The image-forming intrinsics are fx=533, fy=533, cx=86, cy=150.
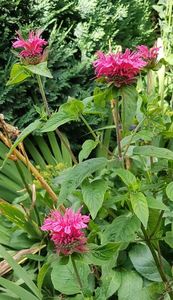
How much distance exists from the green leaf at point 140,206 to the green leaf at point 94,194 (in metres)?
0.07

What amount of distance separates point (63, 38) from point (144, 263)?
147 centimetres

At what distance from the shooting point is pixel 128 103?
3.50 feet

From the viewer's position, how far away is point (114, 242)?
3.45 ft

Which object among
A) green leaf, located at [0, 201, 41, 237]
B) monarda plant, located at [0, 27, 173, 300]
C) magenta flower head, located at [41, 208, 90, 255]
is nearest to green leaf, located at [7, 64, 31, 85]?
monarda plant, located at [0, 27, 173, 300]

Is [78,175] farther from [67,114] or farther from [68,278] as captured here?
[68,278]

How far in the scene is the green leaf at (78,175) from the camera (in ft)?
3.48

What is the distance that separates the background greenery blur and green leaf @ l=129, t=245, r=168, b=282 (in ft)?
3.60

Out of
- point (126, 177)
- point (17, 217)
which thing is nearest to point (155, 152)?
point (126, 177)

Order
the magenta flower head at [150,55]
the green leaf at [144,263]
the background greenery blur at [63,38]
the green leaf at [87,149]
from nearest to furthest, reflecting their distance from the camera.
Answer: the green leaf at [87,149]
the magenta flower head at [150,55]
the green leaf at [144,263]
the background greenery blur at [63,38]

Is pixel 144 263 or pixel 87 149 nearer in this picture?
pixel 87 149

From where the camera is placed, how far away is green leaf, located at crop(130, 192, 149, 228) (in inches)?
40.6

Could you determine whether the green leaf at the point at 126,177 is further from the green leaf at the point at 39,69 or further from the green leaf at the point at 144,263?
the green leaf at the point at 144,263

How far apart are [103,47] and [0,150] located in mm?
952

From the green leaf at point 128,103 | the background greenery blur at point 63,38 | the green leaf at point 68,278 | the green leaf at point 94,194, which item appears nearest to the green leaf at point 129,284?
the green leaf at point 68,278
